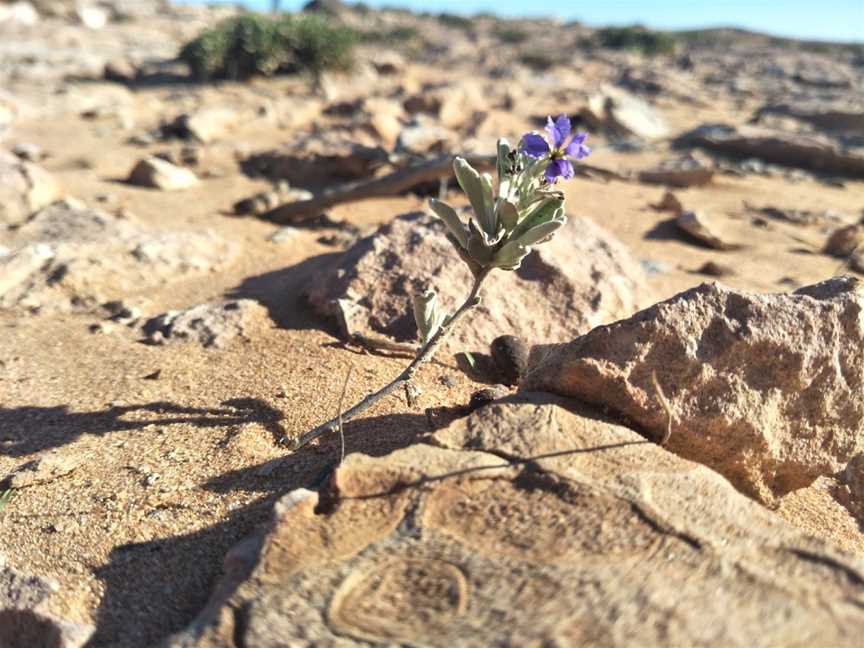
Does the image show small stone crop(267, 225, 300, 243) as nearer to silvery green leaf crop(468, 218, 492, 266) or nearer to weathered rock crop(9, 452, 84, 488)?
weathered rock crop(9, 452, 84, 488)

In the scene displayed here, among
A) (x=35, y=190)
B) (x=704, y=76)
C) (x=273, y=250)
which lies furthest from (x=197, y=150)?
(x=704, y=76)

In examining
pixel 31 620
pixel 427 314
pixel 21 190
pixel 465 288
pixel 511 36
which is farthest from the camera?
pixel 511 36

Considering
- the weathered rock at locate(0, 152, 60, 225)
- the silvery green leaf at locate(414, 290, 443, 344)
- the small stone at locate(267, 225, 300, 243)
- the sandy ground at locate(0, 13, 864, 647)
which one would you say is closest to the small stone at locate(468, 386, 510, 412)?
the sandy ground at locate(0, 13, 864, 647)

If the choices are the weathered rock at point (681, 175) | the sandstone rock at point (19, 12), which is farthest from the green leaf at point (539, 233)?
the sandstone rock at point (19, 12)

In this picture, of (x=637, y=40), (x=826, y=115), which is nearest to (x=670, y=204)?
(x=826, y=115)

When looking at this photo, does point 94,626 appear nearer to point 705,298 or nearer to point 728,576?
point 728,576

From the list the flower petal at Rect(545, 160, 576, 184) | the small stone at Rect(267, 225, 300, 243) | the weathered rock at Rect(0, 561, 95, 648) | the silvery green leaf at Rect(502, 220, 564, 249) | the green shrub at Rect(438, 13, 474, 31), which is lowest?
the weathered rock at Rect(0, 561, 95, 648)

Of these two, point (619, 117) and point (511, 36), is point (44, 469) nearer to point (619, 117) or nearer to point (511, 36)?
point (619, 117)
